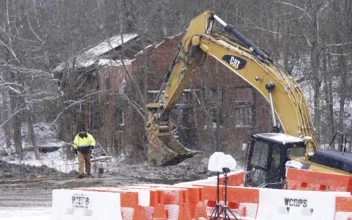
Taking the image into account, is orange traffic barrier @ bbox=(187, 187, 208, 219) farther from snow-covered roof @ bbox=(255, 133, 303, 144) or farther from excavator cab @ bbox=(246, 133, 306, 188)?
snow-covered roof @ bbox=(255, 133, 303, 144)

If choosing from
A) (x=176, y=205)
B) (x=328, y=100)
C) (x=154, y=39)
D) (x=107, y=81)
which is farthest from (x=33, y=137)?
(x=176, y=205)

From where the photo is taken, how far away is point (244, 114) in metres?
34.9

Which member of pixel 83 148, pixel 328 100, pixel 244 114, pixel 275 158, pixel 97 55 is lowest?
pixel 83 148

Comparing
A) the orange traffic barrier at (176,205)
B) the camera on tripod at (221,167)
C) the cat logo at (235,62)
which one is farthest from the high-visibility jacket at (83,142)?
the orange traffic barrier at (176,205)

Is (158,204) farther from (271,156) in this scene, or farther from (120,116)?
(120,116)

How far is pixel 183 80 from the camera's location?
67.7 feet

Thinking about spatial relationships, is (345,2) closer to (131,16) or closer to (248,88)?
(248,88)

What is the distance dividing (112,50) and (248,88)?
23.2 ft

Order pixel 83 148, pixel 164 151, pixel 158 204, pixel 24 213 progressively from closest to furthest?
pixel 158 204 < pixel 24 213 < pixel 164 151 < pixel 83 148

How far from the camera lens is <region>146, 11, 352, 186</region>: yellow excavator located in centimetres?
1525

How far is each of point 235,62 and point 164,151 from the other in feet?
12.7

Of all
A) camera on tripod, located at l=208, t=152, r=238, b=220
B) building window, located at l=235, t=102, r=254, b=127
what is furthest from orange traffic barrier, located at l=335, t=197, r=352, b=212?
Answer: building window, located at l=235, t=102, r=254, b=127

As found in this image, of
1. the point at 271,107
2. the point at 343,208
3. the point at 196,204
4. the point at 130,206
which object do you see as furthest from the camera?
the point at 271,107

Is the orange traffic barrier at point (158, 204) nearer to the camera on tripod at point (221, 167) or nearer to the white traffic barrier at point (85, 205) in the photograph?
the white traffic barrier at point (85, 205)
